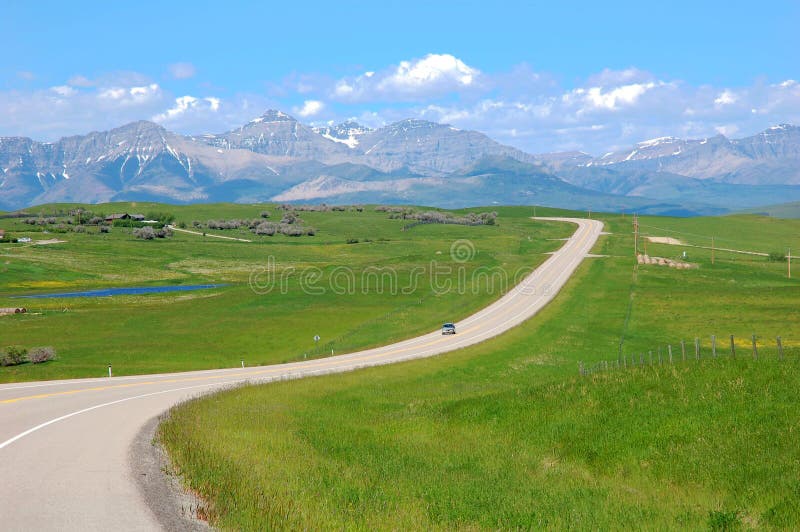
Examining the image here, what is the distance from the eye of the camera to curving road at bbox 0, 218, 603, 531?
1532 centimetres

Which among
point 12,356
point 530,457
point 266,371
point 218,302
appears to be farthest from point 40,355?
point 530,457

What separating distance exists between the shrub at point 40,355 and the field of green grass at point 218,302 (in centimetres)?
118

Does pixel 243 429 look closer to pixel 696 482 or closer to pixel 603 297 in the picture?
pixel 696 482

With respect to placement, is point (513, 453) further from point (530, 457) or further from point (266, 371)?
point (266, 371)

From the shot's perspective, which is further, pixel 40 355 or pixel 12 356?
pixel 40 355

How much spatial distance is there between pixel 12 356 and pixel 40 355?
2.08 meters

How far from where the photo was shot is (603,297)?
9712 centimetres

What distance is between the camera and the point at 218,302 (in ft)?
337

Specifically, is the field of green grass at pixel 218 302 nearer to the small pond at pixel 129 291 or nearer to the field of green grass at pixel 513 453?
the small pond at pixel 129 291

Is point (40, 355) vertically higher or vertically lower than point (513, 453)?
lower

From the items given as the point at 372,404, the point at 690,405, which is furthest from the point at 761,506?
the point at 372,404

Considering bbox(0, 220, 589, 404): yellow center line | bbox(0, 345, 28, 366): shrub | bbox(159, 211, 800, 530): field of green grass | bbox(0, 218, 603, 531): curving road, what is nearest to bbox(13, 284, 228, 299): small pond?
bbox(0, 345, 28, 366): shrub

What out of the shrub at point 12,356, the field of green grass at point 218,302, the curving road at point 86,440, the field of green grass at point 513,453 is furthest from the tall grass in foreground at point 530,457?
the field of green grass at point 218,302

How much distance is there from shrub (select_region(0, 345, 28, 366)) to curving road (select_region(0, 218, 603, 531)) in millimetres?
16738
